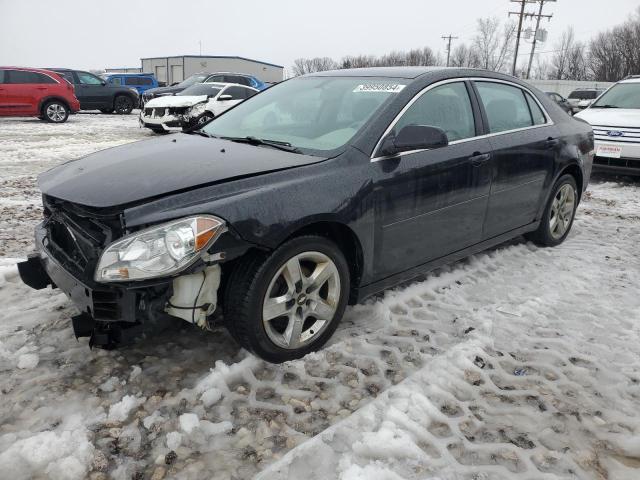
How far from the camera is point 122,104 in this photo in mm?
19688

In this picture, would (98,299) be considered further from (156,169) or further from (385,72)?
(385,72)

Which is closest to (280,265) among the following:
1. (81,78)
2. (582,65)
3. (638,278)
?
(638,278)

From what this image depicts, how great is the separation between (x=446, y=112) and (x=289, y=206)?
159cm

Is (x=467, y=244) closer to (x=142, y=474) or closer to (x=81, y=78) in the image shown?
→ (x=142, y=474)

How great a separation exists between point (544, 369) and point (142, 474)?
2.14 meters

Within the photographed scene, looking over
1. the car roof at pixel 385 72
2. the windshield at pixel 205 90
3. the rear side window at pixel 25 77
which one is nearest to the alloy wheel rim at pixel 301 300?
the car roof at pixel 385 72

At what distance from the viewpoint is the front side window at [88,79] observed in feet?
61.1

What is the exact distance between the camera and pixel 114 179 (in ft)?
8.41

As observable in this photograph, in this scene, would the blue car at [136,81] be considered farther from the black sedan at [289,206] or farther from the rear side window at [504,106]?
the rear side window at [504,106]

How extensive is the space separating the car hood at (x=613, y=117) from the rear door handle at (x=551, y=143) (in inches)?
150

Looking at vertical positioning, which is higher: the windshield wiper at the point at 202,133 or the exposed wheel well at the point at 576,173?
the windshield wiper at the point at 202,133

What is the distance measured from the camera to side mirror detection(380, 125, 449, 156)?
293cm

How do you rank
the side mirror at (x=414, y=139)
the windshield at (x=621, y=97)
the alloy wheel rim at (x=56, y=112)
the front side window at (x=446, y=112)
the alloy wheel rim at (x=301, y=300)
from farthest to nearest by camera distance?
the alloy wheel rim at (x=56, y=112) < the windshield at (x=621, y=97) < the front side window at (x=446, y=112) < the side mirror at (x=414, y=139) < the alloy wheel rim at (x=301, y=300)

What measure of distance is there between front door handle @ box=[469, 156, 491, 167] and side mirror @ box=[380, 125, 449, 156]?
2.14ft
